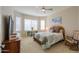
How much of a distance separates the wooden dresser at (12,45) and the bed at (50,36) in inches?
14.3

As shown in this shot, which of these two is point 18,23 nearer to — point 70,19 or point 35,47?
point 35,47

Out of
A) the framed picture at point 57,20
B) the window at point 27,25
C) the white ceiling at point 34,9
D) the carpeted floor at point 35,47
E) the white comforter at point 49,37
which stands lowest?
the carpeted floor at point 35,47

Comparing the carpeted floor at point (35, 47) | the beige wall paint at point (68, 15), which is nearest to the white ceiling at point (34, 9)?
the beige wall paint at point (68, 15)

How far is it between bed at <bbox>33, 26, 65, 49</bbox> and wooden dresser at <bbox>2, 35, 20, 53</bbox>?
0.36m

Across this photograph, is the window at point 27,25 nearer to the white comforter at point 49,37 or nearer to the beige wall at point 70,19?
the white comforter at point 49,37

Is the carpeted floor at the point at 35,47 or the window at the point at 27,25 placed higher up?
the window at the point at 27,25

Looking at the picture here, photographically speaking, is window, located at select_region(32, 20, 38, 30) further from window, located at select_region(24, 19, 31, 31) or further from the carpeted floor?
the carpeted floor

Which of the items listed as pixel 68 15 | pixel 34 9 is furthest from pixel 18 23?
pixel 68 15

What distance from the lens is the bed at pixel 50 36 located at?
2232mm

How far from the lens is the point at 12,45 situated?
2.21 m
